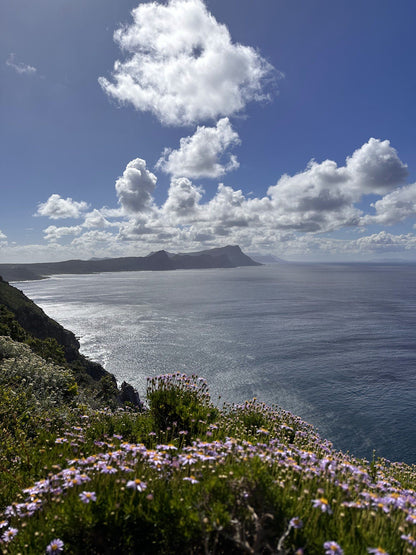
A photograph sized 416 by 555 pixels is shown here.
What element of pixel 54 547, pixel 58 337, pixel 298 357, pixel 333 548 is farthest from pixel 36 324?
pixel 333 548

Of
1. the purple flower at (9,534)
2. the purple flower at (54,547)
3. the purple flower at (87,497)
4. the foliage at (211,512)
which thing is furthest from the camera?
the purple flower at (9,534)

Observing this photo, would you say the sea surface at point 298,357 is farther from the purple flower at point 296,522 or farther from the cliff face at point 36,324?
the purple flower at point 296,522

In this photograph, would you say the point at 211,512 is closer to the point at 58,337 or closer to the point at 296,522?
the point at 296,522

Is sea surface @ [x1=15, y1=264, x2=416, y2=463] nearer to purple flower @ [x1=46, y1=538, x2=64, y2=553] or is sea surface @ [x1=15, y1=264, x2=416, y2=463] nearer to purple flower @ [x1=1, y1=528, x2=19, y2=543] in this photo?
purple flower @ [x1=1, y1=528, x2=19, y2=543]

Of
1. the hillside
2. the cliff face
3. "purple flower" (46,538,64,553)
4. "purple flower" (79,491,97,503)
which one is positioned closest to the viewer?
"purple flower" (46,538,64,553)

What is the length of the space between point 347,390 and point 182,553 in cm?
4506

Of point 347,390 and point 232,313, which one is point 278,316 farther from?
point 347,390

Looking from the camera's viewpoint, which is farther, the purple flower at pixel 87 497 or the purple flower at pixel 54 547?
the purple flower at pixel 87 497

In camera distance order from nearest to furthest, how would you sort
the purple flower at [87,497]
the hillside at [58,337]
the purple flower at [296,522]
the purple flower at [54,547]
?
the purple flower at [296,522]
the purple flower at [54,547]
the purple flower at [87,497]
the hillside at [58,337]

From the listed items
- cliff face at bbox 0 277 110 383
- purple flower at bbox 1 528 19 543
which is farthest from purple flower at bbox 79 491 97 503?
cliff face at bbox 0 277 110 383

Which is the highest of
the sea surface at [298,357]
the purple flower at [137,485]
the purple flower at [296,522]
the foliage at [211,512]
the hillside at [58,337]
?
the purple flower at [137,485]

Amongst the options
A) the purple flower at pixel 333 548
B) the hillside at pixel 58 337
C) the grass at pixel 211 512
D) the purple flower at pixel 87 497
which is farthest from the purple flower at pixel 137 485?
the hillside at pixel 58 337

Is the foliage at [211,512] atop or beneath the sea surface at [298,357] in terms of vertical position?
atop

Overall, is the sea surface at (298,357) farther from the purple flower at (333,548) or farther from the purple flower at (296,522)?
the purple flower at (333,548)
